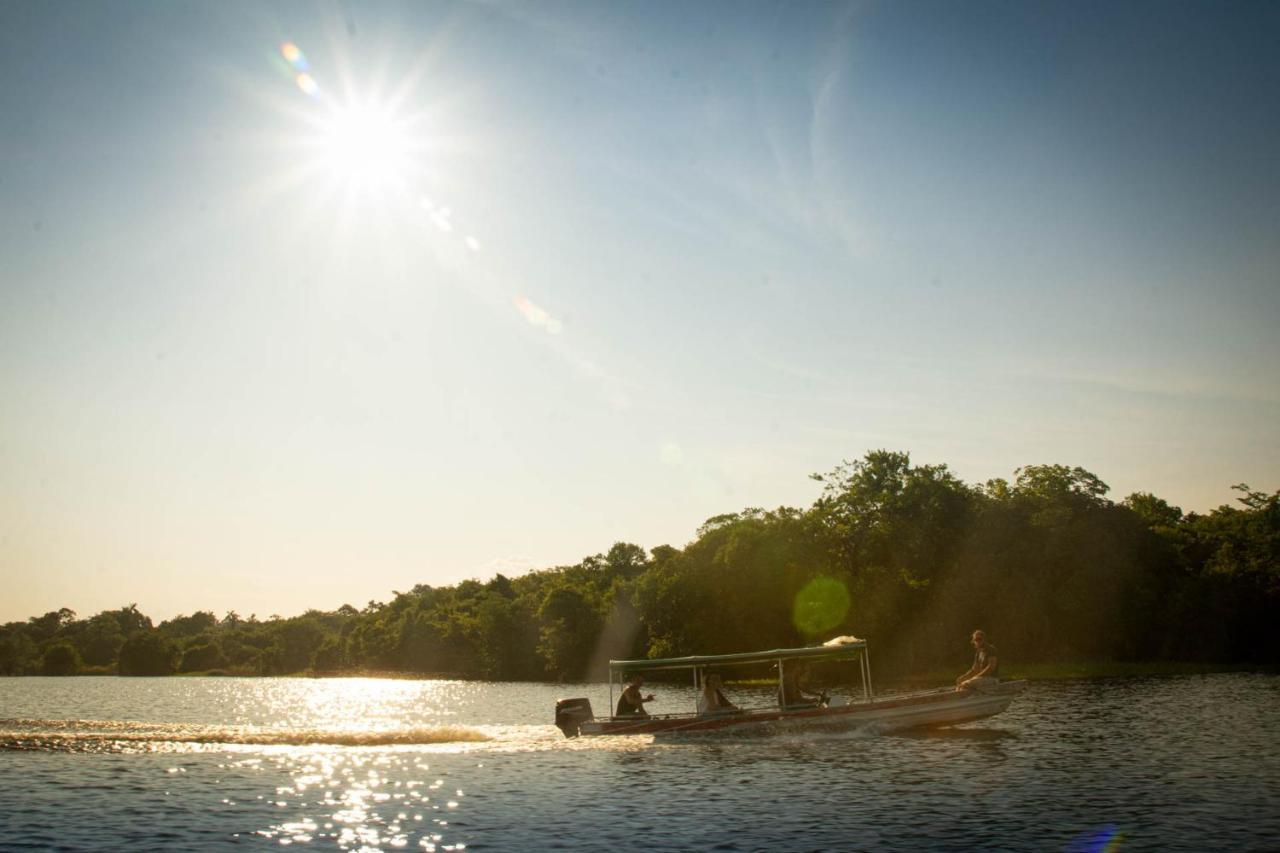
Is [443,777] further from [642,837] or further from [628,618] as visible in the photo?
[628,618]

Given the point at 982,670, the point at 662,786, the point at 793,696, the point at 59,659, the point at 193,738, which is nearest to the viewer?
the point at 662,786

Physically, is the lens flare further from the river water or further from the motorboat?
the motorboat

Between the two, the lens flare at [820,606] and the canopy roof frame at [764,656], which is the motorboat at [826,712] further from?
the lens flare at [820,606]

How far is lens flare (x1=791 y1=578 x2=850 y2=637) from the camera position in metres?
85.2

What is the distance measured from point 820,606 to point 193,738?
59742 millimetres

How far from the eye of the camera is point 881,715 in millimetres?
35312

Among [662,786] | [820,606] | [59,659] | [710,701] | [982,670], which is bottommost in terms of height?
[662,786]

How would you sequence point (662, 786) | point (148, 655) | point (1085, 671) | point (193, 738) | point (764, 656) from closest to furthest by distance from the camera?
point (662, 786)
point (764, 656)
point (193, 738)
point (1085, 671)
point (148, 655)

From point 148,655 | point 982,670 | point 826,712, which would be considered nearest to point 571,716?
point 826,712

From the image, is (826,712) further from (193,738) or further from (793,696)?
(193,738)

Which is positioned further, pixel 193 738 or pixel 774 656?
pixel 193 738

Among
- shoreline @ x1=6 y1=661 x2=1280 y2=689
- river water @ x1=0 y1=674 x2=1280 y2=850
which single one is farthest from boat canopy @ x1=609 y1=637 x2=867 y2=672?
shoreline @ x1=6 y1=661 x2=1280 y2=689

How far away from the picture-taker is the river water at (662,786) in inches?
782

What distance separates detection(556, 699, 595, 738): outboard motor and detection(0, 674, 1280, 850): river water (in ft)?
2.20
